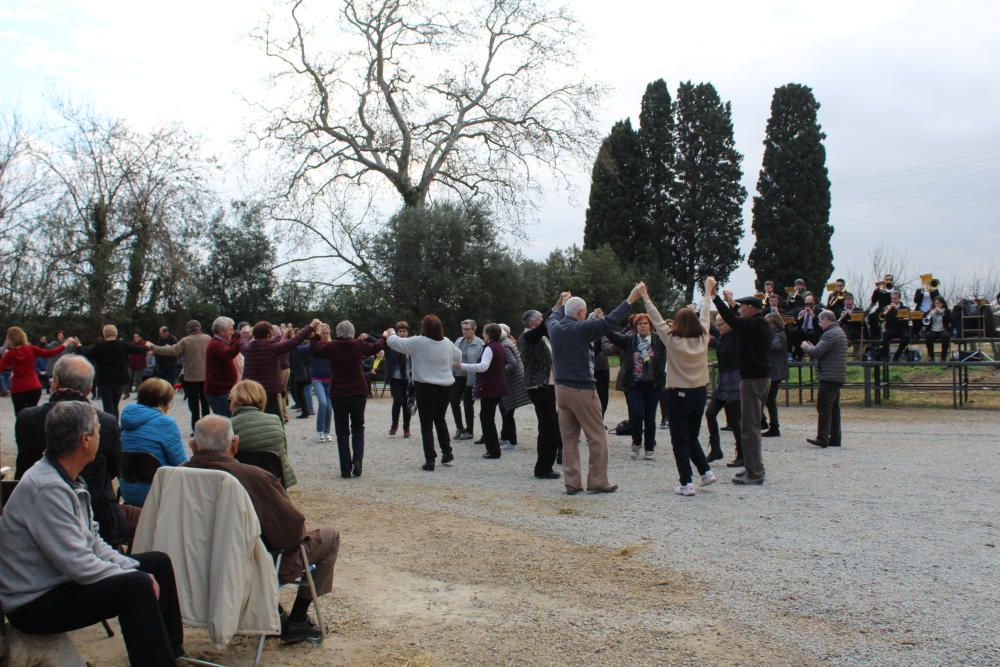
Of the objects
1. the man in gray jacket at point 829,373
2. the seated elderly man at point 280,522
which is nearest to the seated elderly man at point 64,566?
the seated elderly man at point 280,522

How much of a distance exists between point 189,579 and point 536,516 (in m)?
3.90

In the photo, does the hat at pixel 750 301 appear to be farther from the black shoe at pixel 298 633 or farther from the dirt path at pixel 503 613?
the black shoe at pixel 298 633

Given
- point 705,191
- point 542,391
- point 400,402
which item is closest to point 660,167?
point 705,191

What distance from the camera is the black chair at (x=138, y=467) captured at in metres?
5.33

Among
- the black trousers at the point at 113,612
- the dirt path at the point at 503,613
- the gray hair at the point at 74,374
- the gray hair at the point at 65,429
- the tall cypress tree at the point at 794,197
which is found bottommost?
the dirt path at the point at 503,613

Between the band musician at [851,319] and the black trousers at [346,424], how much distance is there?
13.5 metres

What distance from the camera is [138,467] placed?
535cm

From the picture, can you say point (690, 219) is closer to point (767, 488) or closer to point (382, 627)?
point (767, 488)

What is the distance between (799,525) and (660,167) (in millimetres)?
41059

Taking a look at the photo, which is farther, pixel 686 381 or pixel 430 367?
pixel 430 367

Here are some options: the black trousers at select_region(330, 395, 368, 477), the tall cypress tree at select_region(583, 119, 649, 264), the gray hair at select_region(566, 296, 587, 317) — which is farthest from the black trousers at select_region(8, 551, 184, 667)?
the tall cypress tree at select_region(583, 119, 649, 264)

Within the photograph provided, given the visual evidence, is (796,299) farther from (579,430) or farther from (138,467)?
(138,467)

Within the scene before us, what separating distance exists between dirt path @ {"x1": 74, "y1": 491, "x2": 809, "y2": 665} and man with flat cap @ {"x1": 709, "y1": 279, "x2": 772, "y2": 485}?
2887 mm

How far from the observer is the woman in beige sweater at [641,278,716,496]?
8203 millimetres
